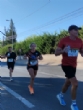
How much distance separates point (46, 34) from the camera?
38062 millimetres

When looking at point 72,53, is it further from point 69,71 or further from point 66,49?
point 69,71

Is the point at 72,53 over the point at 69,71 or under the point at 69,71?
over

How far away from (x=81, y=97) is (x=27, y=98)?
153 cm

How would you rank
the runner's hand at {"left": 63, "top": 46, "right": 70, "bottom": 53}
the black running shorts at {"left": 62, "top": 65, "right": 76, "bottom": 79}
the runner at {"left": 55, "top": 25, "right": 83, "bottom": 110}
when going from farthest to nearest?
the black running shorts at {"left": 62, "top": 65, "right": 76, "bottom": 79}
the runner at {"left": 55, "top": 25, "right": 83, "bottom": 110}
the runner's hand at {"left": 63, "top": 46, "right": 70, "bottom": 53}

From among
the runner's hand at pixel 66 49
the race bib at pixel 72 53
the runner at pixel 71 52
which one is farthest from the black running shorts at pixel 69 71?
the runner's hand at pixel 66 49

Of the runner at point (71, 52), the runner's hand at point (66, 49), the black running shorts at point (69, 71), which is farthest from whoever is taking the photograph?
the black running shorts at point (69, 71)

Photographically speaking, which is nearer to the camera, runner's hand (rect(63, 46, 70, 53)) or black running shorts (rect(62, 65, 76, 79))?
runner's hand (rect(63, 46, 70, 53))

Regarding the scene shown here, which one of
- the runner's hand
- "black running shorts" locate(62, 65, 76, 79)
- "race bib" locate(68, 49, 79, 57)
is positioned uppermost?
the runner's hand

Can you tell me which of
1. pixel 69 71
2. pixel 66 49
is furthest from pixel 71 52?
pixel 69 71

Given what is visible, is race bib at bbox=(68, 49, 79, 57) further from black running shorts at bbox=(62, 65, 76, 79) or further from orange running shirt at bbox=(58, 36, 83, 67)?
black running shorts at bbox=(62, 65, 76, 79)

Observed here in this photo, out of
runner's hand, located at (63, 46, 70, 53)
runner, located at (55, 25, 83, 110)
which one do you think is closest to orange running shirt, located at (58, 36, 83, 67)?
runner, located at (55, 25, 83, 110)

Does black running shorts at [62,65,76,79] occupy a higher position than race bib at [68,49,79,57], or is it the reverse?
race bib at [68,49,79,57]

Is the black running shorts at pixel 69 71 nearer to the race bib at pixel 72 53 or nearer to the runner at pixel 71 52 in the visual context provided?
the runner at pixel 71 52

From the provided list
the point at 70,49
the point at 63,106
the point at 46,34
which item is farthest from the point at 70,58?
the point at 46,34
